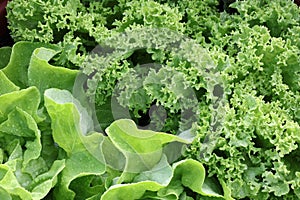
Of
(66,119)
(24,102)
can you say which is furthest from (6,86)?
(66,119)

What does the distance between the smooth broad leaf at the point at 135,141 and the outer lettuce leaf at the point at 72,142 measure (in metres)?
0.09

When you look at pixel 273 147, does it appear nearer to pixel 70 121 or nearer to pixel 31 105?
pixel 70 121

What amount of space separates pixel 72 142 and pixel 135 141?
0.22 meters

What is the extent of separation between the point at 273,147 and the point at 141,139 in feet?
1.44

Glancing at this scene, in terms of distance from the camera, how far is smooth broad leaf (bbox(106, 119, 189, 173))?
1603 mm

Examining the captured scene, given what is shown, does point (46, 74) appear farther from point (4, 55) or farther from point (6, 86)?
point (4, 55)

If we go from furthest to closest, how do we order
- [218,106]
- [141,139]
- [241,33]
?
[241,33]
[218,106]
[141,139]

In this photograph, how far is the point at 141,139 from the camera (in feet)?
5.26

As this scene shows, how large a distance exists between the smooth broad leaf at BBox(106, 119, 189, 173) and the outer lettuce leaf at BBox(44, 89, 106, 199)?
88 millimetres

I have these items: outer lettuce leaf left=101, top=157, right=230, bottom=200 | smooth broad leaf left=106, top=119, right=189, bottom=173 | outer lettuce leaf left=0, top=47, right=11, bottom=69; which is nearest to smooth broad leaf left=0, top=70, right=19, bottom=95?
outer lettuce leaf left=0, top=47, right=11, bottom=69

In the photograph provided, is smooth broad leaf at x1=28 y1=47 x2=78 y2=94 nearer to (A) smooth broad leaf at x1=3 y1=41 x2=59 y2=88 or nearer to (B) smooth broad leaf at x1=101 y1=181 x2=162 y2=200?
(A) smooth broad leaf at x1=3 y1=41 x2=59 y2=88

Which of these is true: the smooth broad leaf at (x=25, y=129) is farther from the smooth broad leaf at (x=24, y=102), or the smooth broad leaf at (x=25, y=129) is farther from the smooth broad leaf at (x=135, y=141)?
the smooth broad leaf at (x=135, y=141)

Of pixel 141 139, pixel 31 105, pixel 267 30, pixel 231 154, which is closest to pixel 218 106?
pixel 231 154

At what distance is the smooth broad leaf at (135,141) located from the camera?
1603 millimetres
